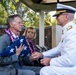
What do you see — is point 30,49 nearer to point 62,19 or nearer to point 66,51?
point 62,19

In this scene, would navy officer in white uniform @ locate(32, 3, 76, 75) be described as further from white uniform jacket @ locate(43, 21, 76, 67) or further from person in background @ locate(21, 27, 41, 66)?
person in background @ locate(21, 27, 41, 66)

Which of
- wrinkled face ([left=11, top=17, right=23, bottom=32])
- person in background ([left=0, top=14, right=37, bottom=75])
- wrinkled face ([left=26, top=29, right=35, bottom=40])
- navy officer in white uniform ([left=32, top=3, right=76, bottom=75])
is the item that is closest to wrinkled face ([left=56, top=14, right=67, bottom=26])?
navy officer in white uniform ([left=32, top=3, right=76, bottom=75])

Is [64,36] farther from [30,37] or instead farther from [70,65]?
[30,37]

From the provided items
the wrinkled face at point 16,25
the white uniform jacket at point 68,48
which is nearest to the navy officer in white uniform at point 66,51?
the white uniform jacket at point 68,48

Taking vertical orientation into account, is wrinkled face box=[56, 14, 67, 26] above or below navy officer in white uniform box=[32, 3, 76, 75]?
above

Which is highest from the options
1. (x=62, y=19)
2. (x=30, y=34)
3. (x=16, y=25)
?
(x=62, y=19)

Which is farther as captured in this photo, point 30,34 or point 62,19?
point 30,34

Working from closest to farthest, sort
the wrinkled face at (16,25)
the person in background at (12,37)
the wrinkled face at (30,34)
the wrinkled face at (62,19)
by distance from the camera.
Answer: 1. the wrinkled face at (62,19)
2. the person in background at (12,37)
3. the wrinkled face at (16,25)
4. the wrinkled face at (30,34)

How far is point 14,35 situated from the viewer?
3303 millimetres

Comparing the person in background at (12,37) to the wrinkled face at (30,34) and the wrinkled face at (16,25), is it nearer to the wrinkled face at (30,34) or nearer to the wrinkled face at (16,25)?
the wrinkled face at (16,25)

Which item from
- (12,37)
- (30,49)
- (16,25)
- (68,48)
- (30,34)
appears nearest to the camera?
(68,48)

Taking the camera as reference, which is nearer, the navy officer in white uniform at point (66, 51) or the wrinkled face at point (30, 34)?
the navy officer in white uniform at point (66, 51)

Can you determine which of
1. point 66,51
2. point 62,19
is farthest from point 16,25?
point 66,51

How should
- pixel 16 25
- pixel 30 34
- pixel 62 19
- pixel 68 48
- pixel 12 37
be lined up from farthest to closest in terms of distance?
pixel 30 34 < pixel 16 25 < pixel 12 37 < pixel 62 19 < pixel 68 48
